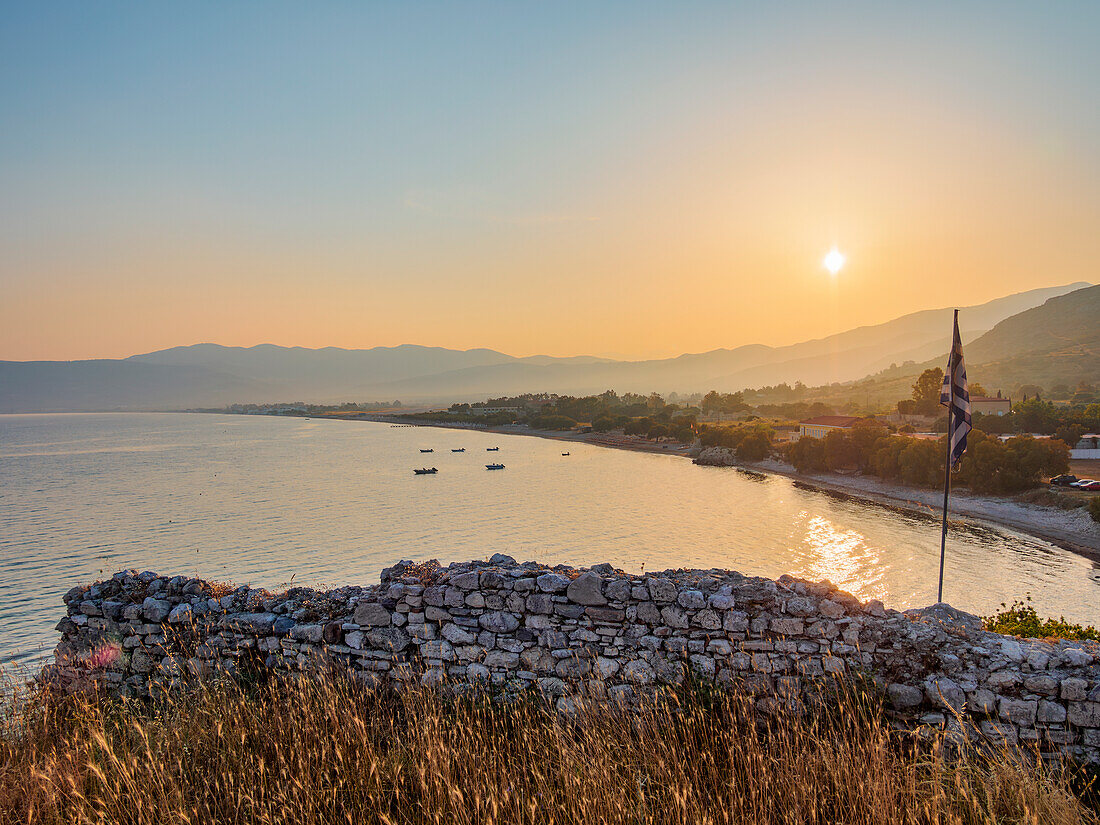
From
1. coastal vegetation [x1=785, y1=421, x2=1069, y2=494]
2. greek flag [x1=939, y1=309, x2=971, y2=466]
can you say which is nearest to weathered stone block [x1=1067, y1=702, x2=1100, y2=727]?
greek flag [x1=939, y1=309, x2=971, y2=466]

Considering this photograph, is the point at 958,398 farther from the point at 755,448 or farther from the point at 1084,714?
the point at 755,448

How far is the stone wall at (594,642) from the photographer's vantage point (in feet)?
16.7

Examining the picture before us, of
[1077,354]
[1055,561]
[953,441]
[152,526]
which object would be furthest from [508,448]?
[1077,354]

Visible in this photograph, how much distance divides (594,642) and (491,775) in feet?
7.21

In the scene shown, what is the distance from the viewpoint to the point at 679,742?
16.6ft

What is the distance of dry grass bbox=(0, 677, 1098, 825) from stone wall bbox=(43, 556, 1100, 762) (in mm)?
420

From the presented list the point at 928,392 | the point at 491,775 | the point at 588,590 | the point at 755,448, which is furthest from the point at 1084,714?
the point at 928,392

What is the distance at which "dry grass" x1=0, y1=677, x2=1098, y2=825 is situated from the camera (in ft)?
12.0

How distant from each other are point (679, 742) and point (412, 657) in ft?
9.58

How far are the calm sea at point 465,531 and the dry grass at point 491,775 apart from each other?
11983 mm

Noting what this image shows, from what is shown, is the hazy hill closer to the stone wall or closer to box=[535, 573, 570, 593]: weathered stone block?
the stone wall

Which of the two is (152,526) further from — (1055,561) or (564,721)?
(1055,561)

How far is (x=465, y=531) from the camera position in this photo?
3450cm

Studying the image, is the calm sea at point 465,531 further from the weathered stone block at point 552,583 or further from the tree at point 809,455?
the weathered stone block at point 552,583
